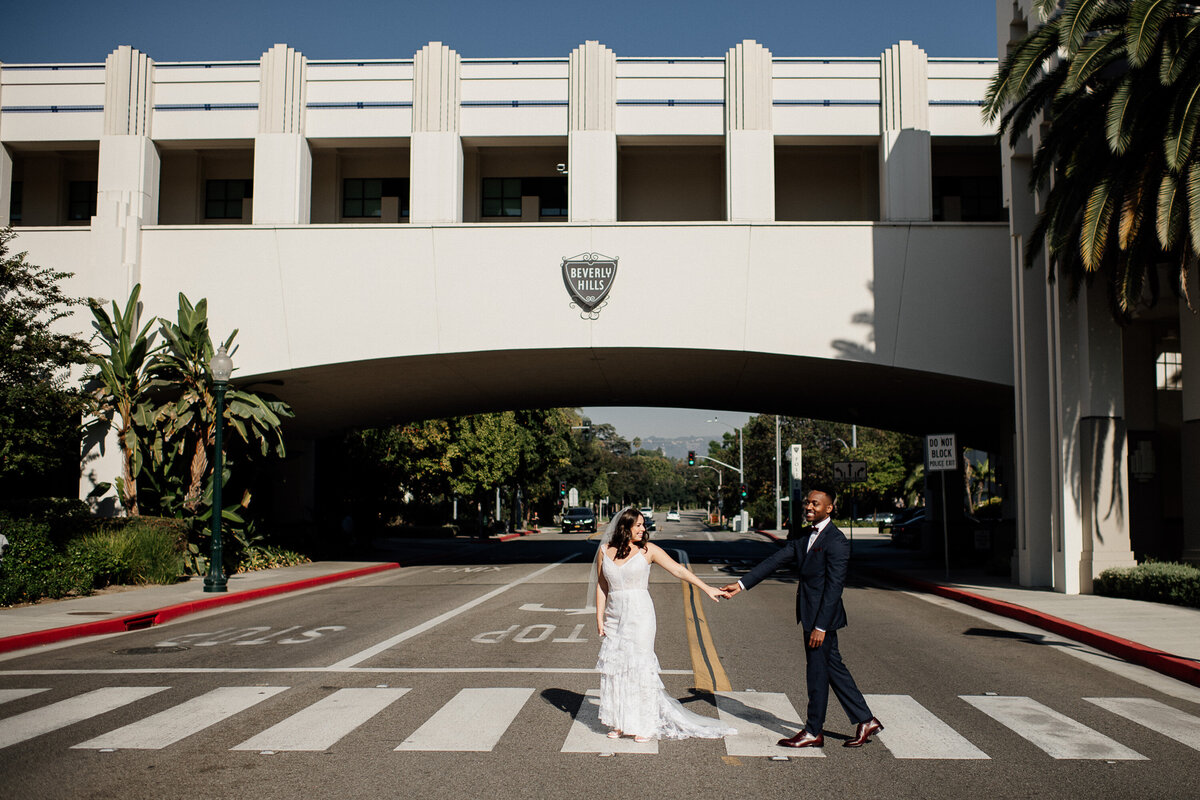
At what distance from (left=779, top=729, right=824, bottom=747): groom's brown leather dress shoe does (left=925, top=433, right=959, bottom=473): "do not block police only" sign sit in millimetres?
16056

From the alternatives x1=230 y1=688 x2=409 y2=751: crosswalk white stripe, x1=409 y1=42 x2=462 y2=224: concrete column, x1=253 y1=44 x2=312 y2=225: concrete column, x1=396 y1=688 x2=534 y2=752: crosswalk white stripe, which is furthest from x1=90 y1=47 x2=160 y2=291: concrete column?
x1=396 y1=688 x2=534 y2=752: crosswalk white stripe

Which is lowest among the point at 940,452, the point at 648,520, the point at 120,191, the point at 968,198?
the point at 648,520

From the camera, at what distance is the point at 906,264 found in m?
24.2

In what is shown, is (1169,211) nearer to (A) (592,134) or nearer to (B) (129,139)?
(A) (592,134)

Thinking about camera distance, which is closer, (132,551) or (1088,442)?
(1088,442)

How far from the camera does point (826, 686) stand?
7207 mm

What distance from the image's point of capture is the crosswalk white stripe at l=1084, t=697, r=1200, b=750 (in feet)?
25.3

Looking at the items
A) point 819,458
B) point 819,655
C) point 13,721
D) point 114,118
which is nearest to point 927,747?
point 819,655

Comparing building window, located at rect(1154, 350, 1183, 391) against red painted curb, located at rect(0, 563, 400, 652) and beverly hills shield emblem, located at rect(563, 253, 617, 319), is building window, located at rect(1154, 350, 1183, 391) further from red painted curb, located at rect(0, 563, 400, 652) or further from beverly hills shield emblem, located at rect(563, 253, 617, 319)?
red painted curb, located at rect(0, 563, 400, 652)

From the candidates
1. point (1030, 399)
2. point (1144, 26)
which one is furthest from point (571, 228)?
point (1144, 26)

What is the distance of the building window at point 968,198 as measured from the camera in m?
28.9

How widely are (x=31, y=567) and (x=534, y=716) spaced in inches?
500

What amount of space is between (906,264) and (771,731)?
729 inches

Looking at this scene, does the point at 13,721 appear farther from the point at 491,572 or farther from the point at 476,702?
the point at 491,572
